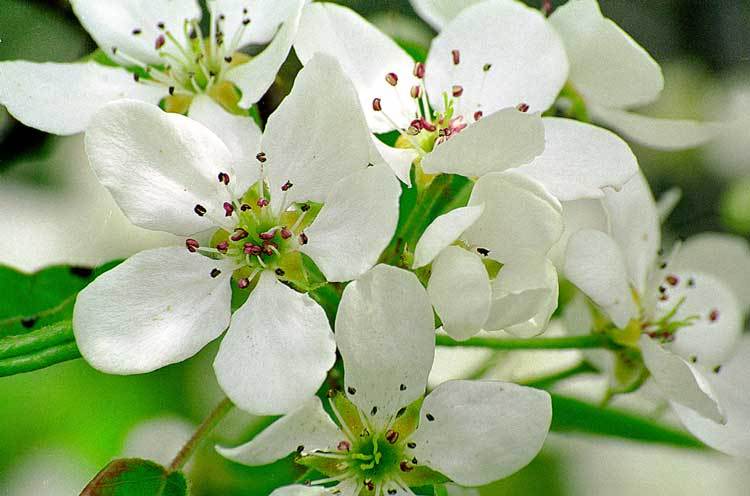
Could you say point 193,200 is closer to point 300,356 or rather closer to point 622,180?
point 300,356

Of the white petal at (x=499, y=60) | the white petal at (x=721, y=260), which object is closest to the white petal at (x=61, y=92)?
the white petal at (x=499, y=60)

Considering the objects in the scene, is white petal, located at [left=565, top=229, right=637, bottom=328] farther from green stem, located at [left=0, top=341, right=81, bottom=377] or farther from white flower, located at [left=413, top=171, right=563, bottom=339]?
green stem, located at [left=0, top=341, right=81, bottom=377]

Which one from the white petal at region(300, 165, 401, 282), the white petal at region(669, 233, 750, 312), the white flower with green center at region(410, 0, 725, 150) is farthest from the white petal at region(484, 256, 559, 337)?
the white petal at region(669, 233, 750, 312)

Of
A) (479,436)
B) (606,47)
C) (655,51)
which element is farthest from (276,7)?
(655,51)

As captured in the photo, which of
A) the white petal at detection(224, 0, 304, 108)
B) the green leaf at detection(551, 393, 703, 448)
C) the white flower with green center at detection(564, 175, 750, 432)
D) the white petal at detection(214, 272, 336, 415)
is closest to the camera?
the white petal at detection(214, 272, 336, 415)

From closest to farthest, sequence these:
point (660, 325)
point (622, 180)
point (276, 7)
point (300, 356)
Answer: point (300, 356) → point (622, 180) → point (276, 7) → point (660, 325)

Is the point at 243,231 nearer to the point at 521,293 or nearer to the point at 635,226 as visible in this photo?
the point at 521,293
